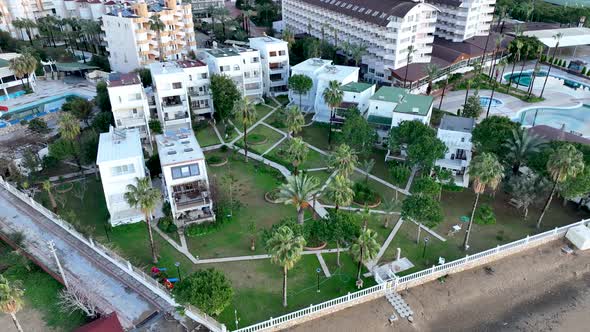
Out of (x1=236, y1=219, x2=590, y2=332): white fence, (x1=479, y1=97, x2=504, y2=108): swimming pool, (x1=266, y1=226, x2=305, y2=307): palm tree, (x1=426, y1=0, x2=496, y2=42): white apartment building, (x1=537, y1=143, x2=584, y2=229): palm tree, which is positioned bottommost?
(x1=236, y1=219, x2=590, y2=332): white fence

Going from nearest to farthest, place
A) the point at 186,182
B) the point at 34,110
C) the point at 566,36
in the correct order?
the point at 186,182 → the point at 34,110 → the point at 566,36

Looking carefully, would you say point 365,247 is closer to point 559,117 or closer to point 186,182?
point 186,182

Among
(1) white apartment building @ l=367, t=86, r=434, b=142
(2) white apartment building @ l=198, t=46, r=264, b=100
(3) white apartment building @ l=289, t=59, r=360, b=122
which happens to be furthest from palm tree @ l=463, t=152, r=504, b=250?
(2) white apartment building @ l=198, t=46, r=264, b=100

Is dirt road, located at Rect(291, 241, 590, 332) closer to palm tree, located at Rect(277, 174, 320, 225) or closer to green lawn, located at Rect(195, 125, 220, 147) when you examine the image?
palm tree, located at Rect(277, 174, 320, 225)

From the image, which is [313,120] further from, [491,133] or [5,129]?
[5,129]

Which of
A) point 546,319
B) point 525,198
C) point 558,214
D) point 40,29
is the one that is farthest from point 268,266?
point 40,29

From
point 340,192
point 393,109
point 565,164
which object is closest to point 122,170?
point 340,192
